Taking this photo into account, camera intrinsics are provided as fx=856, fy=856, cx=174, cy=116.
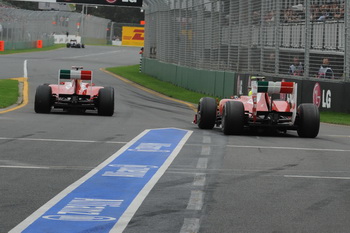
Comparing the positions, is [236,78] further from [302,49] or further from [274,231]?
[274,231]

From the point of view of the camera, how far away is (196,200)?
812cm

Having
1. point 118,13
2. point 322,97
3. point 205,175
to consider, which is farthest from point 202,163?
point 118,13

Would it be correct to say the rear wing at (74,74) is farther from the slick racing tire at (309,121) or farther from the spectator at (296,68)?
the spectator at (296,68)

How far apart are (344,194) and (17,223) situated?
11.9ft

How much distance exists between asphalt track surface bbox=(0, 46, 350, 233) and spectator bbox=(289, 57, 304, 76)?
6219 millimetres

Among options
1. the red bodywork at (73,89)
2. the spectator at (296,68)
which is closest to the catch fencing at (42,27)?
the spectator at (296,68)

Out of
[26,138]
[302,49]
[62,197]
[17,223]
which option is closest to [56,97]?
[26,138]

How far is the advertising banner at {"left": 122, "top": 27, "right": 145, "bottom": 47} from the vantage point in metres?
140

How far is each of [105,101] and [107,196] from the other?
39.2 ft

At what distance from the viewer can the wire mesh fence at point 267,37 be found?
23219mm

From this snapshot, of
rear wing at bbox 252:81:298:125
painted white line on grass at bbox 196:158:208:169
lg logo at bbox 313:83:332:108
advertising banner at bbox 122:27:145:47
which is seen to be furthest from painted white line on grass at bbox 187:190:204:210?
advertising banner at bbox 122:27:145:47

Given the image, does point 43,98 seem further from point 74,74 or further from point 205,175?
point 205,175

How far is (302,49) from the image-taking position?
24.5 m

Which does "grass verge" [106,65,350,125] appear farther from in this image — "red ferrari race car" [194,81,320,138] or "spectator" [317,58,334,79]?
"red ferrari race car" [194,81,320,138]
